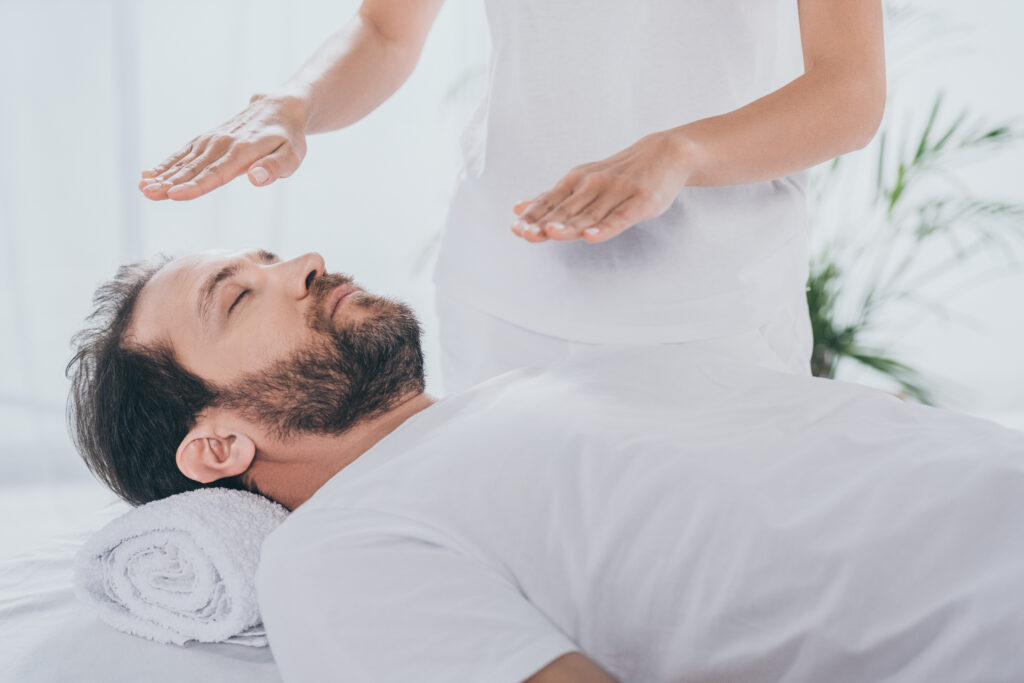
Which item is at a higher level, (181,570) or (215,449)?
(215,449)

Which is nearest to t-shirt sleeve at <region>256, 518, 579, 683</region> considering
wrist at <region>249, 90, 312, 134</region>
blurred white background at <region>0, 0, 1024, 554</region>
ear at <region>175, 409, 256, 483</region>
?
ear at <region>175, 409, 256, 483</region>

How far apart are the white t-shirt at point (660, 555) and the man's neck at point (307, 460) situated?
0.72ft

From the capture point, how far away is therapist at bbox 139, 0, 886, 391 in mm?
1221

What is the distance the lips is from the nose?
0.13 feet

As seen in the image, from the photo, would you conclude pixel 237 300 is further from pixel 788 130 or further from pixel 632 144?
pixel 788 130

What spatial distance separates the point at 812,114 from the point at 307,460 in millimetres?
846

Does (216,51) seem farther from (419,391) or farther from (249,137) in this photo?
(419,391)

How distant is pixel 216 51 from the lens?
265 cm

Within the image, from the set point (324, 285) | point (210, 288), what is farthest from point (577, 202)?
point (210, 288)

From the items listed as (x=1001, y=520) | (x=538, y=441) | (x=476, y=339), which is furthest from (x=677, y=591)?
(x=476, y=339)

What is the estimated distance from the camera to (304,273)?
1.29 metres

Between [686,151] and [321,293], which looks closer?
[686,151]

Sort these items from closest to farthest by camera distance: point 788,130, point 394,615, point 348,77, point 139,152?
point 394,615, point 788,130, point 348,77, point 139,152

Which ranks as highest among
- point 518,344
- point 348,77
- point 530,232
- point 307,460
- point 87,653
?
point 348,77
